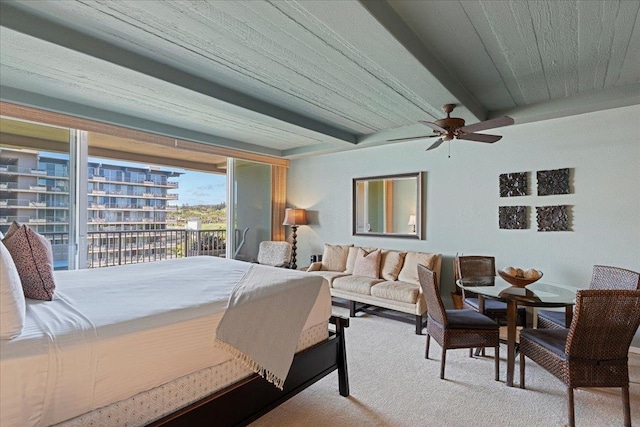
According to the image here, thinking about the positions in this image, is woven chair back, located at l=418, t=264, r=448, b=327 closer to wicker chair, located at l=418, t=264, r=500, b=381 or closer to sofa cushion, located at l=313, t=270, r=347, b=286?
wicker chair, located at l=418, t=264, r=500, b=381

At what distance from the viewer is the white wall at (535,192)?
3.37 m

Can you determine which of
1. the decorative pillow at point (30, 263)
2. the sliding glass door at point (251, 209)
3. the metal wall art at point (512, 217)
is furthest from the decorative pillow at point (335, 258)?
the decorative pillow at point (30, 263)

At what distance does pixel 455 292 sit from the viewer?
4281mm

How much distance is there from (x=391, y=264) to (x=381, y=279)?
0.26 meters

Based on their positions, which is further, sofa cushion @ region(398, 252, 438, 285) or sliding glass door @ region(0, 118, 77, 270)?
sofa cushion @ region(398, 252, 438, 285)

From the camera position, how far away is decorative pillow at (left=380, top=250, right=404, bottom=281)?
459 cm

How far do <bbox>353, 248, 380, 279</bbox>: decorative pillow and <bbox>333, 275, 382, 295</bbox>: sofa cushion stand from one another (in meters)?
0.12

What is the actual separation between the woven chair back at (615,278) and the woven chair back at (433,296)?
1476 millimetres

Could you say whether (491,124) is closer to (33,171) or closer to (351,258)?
(351,258)

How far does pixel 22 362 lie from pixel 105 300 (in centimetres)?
65

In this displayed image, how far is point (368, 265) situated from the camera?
476cm

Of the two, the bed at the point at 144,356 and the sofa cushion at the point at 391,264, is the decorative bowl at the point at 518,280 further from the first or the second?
the sofa cushion at the point at 391,264

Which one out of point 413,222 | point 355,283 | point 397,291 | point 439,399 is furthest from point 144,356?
point 413,222

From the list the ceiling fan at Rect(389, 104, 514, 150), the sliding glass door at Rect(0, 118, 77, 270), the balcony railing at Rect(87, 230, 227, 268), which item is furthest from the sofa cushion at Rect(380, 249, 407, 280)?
the sliding glass door at Rect(0, 118, 77, 270)
